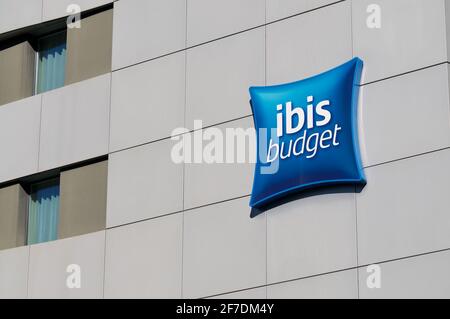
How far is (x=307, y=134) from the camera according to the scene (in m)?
25.5

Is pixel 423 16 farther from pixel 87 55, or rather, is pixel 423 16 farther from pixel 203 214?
pixel 87 55

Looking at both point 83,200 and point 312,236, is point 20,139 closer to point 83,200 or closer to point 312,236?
point 83,200

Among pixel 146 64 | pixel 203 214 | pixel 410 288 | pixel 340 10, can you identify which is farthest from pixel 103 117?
pixel 410 288

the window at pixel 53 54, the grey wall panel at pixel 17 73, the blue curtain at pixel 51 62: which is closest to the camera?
the window at pixel 53 54

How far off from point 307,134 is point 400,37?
2374mm

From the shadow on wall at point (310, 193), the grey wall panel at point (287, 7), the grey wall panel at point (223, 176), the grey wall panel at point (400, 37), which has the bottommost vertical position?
the shadow on wall at point (310, 193)

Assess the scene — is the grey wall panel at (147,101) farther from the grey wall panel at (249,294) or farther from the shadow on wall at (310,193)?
the grey wall panel at (249,294)

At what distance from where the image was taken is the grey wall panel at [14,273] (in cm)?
2956

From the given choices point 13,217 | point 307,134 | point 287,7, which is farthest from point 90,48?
point 307,134

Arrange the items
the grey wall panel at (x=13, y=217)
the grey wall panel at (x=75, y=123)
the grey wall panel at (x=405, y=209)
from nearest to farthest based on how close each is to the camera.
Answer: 1. the grey wall panel at (x=405, y=209)
2. the grey wall panel at (x=75, y=123)
3. the grey wall panel at (x=13, y=217)

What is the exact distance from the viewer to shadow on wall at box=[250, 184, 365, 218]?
2483 cm

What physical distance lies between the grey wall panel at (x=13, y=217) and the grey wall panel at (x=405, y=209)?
8.96 meters

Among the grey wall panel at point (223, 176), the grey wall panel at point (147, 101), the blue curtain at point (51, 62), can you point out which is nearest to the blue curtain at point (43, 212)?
the grey wall panel at point (147, 101)

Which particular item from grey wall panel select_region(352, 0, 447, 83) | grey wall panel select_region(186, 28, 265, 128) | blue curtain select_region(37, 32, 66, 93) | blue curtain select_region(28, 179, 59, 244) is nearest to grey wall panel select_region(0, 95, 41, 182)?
blue curtain select_region(28, 179, 59, 244)
